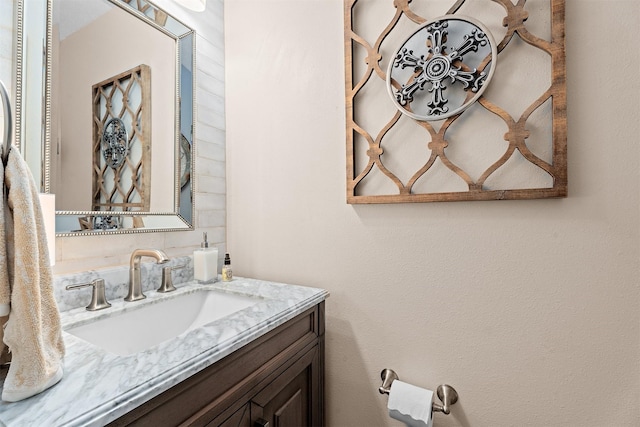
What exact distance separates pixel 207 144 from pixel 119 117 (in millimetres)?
353

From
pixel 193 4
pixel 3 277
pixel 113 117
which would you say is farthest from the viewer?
pixel 193 4

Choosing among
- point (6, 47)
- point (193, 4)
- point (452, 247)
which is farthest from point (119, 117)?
point (452, 247)

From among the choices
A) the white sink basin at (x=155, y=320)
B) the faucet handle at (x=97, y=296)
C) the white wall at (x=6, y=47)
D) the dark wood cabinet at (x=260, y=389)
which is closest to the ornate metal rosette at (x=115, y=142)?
the white wall at (x=6, y=47)

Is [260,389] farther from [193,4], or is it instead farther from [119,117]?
[193,4]

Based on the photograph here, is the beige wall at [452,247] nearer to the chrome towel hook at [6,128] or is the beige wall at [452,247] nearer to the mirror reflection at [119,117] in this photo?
the mirror reflection at [119,117]

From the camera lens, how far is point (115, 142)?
0.98 meters

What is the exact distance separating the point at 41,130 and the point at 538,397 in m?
1.57

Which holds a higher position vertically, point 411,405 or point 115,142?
point 115,142

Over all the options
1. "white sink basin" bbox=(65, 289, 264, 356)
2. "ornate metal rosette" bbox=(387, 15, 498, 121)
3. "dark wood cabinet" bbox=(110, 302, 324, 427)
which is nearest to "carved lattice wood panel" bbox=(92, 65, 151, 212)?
"white sink basin" bbox=(65, 289, 264, 356)

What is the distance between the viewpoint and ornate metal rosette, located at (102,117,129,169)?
955 mm

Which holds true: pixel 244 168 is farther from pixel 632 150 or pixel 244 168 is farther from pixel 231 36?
pixel 632 150

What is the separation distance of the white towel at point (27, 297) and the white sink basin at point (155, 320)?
12.4 inches

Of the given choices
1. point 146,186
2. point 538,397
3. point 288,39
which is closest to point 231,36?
point 288,39

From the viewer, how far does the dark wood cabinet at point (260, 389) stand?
1.78 ft
